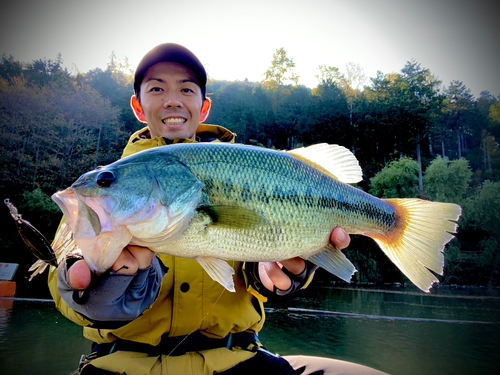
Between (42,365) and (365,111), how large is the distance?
1349 inches

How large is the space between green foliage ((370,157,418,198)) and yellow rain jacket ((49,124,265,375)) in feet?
81.5

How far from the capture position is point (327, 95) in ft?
115

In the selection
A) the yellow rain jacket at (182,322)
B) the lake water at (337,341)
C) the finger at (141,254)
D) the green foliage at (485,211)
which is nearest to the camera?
the finger at (141,254)

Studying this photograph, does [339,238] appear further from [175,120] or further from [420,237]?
[175,120]

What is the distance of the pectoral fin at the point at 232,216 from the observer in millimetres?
1432

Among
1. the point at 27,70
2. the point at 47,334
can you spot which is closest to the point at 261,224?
the point at 47,334

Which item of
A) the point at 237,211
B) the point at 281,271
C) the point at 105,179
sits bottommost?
the point at 281,271

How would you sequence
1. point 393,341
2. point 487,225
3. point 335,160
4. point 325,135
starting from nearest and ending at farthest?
point 335,160
point 393,341
point 487,225
point 325,135

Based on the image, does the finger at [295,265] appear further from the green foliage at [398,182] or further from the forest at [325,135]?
the green foliage at [398,182]

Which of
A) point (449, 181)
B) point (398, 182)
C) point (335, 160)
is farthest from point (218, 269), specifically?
point (449, 181)

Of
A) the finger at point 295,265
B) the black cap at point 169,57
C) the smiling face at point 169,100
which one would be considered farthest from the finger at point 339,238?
the black cap at point 169,57

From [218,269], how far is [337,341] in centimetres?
547

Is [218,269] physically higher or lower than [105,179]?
lower

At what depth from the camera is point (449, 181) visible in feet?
79.5
